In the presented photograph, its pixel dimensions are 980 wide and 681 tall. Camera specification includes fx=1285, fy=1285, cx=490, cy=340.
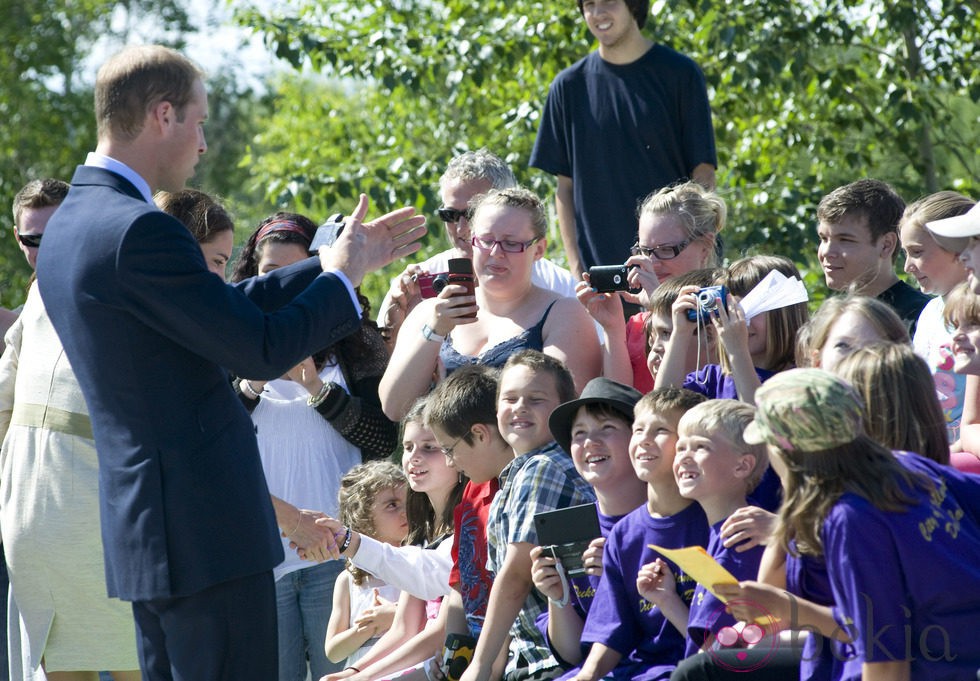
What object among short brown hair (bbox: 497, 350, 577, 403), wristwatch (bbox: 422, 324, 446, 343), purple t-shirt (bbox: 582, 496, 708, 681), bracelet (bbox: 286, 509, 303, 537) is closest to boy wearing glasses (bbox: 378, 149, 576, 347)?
wristwatch (bbox: 422, 324, 446, 343)

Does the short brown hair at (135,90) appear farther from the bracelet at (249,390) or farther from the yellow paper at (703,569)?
the bracelet at (249,390)

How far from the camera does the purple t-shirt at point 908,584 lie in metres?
2.53

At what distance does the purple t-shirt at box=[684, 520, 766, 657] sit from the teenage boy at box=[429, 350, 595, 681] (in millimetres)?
620

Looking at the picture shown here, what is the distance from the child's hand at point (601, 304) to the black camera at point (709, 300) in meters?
0.58

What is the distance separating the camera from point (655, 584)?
131 inches

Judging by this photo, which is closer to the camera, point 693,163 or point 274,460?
point 274,460

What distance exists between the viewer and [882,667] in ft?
8.38

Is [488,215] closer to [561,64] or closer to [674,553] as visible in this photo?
[674,553]

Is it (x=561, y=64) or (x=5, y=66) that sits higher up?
(x=5, y=66)

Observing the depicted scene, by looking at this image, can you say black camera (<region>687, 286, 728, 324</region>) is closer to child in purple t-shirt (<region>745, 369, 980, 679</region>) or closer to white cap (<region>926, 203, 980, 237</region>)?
white cap (<region>926, 203, 980, 237</region>)

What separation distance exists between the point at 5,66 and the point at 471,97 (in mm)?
13721

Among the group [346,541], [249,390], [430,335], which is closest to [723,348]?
[430,335]

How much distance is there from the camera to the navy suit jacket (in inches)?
114

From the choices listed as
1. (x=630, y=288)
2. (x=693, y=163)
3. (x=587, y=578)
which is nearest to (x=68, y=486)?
(x=587, y=578)
